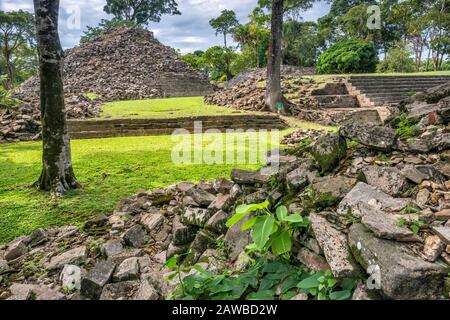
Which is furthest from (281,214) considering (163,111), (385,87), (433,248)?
(385,87)

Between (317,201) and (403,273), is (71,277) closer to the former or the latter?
(317,201)

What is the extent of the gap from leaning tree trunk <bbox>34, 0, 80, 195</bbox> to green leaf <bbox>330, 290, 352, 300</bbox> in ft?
10.9

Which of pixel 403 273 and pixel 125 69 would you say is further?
pixel 125 69

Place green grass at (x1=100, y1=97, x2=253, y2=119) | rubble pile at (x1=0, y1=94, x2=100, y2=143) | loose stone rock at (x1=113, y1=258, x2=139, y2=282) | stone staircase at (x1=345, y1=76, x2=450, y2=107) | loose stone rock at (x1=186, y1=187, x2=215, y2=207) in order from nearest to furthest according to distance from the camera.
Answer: loose stone rock at (x1=113, y1=258, x2=139, y2=282) → loose stone rock at (x1=186, y1=187, x2=215, y2=207) → rubble pile at (x1=0, y1=94, x2=100, y2=143) → green grass at (x1=100, y1=97, x2=253, y2=119) → stone staircase at (x1=345, y1=76, x2=450, y2=107)

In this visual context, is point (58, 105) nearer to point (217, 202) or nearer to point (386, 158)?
point (217, 202)

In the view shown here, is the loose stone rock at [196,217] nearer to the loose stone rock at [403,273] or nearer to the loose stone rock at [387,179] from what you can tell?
the loose stone rock at [387,179]

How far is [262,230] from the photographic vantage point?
158 cm

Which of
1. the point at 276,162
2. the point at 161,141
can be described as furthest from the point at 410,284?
the point at 161,141

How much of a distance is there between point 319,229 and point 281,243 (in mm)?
235

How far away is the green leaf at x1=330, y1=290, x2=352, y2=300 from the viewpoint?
4.70ft

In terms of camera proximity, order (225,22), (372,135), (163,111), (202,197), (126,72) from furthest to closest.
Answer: (225,22) < (126,72) < (163,111) < (202,197) < (372,135)

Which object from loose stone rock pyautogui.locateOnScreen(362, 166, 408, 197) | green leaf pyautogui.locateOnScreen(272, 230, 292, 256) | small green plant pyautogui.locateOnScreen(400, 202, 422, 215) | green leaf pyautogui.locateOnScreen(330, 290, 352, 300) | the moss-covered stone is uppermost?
the moss-covered stone

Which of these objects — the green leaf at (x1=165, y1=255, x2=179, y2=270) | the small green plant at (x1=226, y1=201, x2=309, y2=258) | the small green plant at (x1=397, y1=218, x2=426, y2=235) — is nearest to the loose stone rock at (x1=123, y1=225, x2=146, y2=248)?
the green leaf at (x1=165, y1=255, x2=179, y2=270)

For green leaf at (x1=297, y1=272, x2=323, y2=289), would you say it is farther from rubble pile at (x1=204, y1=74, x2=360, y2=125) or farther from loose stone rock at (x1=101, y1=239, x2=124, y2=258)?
rubble pile at (x1=204, y1=74, x2=360, y2=125)
